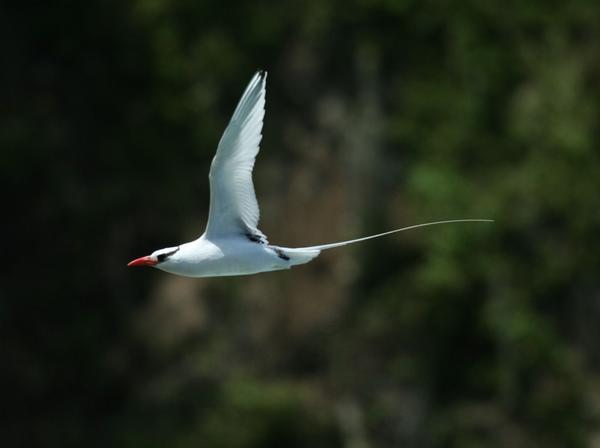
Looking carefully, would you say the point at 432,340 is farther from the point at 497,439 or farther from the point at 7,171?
the point at 7,171

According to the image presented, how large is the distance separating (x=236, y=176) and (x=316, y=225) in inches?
528

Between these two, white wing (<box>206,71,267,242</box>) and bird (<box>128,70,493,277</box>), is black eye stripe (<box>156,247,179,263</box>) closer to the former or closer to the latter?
bird (<box>128,70,493,277</box>)

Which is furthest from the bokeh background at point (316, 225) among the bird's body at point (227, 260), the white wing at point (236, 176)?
the bird's body at point (227, 260)

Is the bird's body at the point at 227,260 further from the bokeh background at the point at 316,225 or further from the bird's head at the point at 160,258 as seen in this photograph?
the bokeh background at the point at 316,225

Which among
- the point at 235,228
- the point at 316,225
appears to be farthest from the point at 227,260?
the point at 316,225

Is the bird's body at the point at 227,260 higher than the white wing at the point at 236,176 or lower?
lower

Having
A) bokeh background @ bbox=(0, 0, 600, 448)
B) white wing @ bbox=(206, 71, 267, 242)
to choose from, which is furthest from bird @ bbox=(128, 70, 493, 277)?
bokeh background @ bbox=(0, 0, 600, 448)

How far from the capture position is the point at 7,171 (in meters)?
23.2

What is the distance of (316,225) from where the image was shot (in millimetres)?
24359

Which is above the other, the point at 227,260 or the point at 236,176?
the point at 236,176

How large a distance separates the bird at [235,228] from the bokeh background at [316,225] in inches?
437

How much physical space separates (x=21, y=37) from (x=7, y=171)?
7.33 ft

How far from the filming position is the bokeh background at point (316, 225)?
22.4 metres

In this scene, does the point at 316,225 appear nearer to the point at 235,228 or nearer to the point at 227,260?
the point at 235,228
